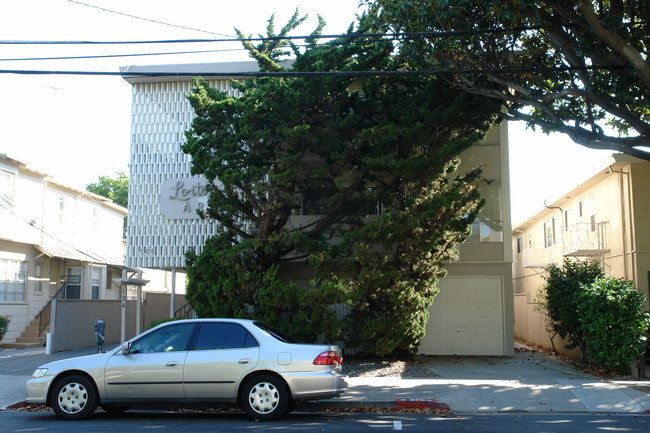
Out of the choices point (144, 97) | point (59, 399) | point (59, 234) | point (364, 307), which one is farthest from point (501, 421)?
point (59, 234)

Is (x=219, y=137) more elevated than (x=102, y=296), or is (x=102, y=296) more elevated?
(x=219, y=137)

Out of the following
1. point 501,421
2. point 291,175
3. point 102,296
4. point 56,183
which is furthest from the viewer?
point 102,296

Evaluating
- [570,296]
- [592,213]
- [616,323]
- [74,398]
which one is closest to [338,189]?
[570,296]

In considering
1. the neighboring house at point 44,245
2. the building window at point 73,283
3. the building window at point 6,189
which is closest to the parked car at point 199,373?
the neighboring house at point 44,245

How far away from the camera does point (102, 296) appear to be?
90.4 feet

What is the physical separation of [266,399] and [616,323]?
825cm

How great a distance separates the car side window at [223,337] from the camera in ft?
31.4

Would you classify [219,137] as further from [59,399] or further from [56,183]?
[56,183]

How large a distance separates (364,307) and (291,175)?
3.43 metres

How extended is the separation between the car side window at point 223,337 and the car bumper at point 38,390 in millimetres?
2291

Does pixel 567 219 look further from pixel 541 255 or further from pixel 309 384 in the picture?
pixel 309 384

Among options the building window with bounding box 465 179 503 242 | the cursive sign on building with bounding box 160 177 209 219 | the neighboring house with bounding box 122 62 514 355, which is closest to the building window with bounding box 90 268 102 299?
the neighboring house with bounding box 122 62 514 355

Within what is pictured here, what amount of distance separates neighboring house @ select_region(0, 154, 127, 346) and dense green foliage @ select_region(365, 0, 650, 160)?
47.4ft

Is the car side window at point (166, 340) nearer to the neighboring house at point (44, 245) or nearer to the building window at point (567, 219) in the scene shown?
the neighboring house at point (44, 245)
